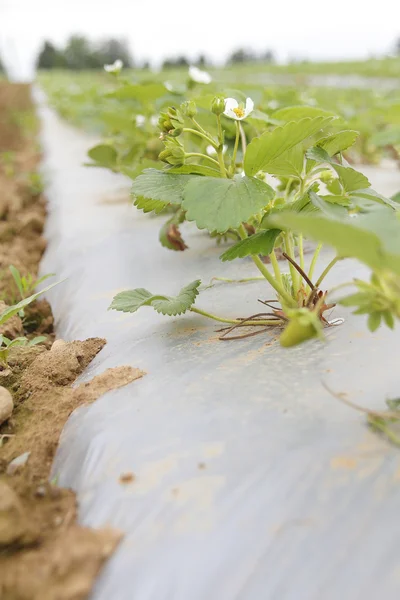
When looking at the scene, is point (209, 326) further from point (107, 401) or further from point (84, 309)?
point (84, 309)

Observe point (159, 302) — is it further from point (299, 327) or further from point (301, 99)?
point (301, 99)

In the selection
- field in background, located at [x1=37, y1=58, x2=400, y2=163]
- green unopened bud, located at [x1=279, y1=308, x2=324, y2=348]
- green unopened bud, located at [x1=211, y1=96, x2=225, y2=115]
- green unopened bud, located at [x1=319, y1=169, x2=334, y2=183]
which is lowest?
field in background, located at [x1=37, y1=58, x2=400, y2=163]

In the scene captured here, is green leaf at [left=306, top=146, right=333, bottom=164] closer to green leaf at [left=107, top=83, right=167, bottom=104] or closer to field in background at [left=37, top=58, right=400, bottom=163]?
field in background at [left=37, top=58, right=400, bottom=163]

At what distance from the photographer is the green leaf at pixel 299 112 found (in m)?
1.43

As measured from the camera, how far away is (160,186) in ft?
3.70

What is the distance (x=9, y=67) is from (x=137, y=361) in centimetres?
4137

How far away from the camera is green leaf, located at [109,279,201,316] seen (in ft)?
3.64

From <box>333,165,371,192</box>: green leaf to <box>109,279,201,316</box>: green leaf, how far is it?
1.08 ft

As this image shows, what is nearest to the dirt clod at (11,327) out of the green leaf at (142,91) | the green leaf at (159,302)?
the green leaf at (159,302)

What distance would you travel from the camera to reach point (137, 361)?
1121 mm

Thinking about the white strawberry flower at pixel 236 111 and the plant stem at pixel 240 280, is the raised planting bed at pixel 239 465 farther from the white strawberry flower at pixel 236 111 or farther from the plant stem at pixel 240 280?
the white strawberry flower at pixel 236 111

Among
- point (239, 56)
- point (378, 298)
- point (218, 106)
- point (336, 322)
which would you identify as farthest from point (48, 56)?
point (378, 298)

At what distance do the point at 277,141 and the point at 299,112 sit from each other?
19.4 inches

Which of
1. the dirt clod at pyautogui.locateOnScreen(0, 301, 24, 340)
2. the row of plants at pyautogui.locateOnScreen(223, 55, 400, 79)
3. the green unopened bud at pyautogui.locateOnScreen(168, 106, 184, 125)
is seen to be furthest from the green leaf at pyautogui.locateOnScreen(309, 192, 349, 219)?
the row of plants at pyautogui.locateOnScreen(223, 55, 400, 79)
